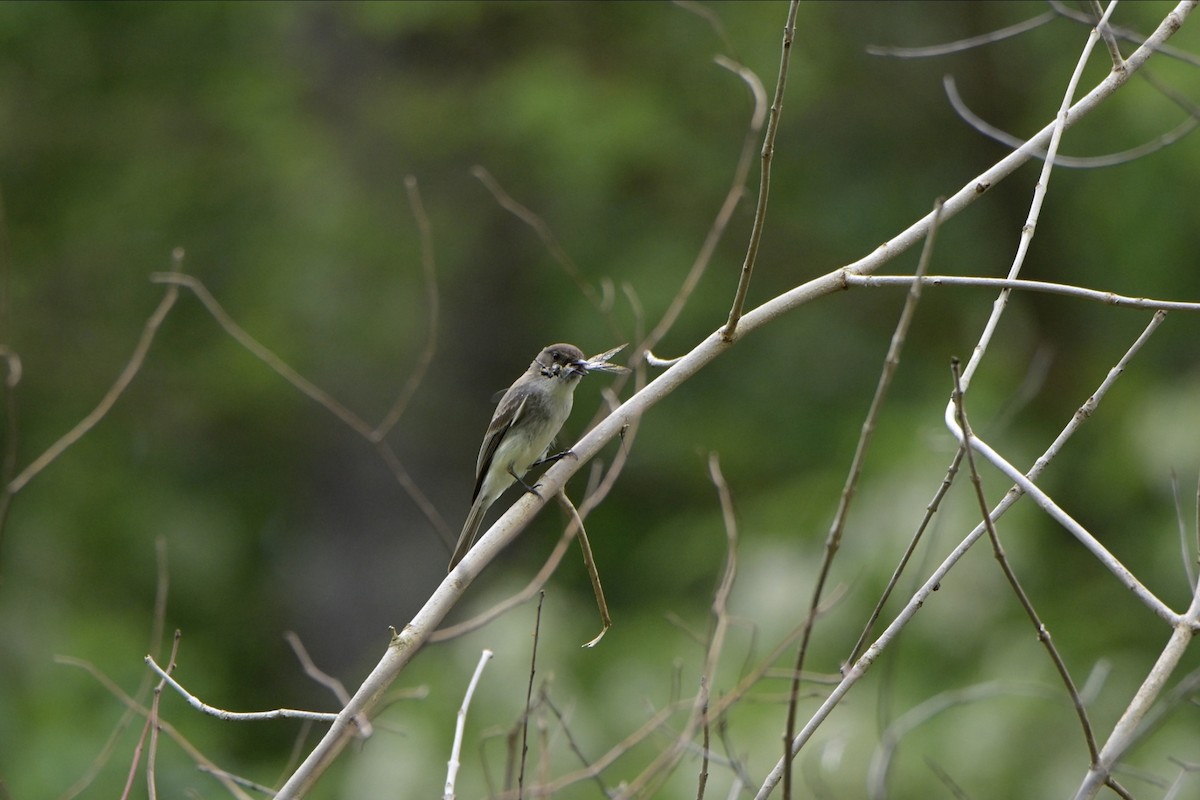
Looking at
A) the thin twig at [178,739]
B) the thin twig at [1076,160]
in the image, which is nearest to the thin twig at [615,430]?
the thin twig at [178,739]

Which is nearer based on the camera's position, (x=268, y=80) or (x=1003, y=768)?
(x=1003, y=768)

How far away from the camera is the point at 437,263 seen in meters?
9.03

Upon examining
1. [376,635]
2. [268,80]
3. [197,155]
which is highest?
[268,80]

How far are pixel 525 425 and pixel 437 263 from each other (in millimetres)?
4397

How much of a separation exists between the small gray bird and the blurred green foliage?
2.51 metres

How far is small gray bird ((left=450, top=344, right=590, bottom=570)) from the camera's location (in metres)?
4.76

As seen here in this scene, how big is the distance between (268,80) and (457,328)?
2111 millimetres

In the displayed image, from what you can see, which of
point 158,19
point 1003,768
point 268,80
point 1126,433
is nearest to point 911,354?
point 1126,433

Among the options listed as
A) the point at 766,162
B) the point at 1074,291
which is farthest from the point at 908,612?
the point at 766,162

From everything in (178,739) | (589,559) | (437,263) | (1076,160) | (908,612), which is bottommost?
(437,263)

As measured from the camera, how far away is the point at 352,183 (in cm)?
869

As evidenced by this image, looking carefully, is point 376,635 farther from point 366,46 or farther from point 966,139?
point 966,139

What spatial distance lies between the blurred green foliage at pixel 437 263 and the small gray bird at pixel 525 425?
251 centimetres

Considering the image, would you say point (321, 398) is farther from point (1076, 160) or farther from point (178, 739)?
point (1076, 160)
